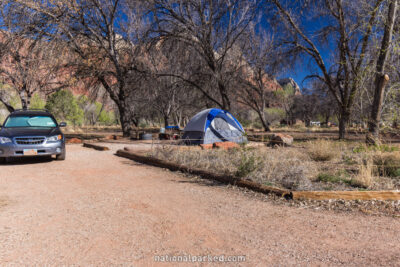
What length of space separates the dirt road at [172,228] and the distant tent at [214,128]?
6962 mm

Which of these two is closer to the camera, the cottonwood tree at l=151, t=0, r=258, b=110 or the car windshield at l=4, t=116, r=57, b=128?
the car windshield at l=4, t=116, r=57, b=128

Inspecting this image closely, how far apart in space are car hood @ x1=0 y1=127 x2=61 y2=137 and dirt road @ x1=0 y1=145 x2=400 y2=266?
3.11 meters

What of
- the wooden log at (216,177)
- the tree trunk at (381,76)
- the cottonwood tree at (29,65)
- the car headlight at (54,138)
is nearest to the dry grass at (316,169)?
the wooden log at (216,177)

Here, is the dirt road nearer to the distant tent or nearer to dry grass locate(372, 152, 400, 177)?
dry grass locate(372, 152, 400, 177)

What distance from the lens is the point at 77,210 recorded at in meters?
4.34

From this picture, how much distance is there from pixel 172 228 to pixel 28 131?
7083mm

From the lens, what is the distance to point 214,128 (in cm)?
1292

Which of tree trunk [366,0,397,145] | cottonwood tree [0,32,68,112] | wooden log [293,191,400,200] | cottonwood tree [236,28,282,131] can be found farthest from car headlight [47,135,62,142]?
cottonwood tree [236,28,282,131]

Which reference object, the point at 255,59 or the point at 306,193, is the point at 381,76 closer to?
the point at 306,193

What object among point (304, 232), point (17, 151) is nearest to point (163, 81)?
point (17, 151)

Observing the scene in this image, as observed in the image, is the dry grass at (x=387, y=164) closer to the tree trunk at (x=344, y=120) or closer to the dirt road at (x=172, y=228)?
the dirt road at (x=172, y=228)

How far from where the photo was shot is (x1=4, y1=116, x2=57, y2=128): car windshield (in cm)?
941

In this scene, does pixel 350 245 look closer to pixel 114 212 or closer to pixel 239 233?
pixel 239 233

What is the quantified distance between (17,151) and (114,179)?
12.0 ft
